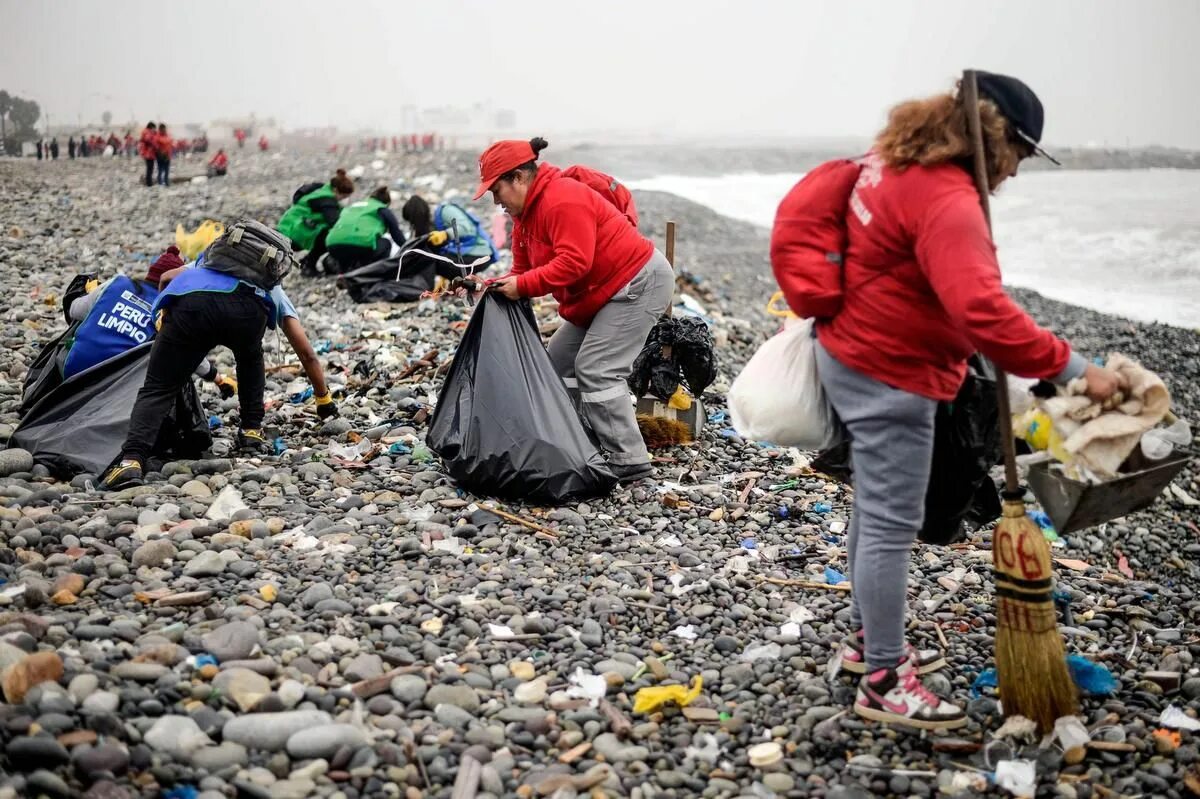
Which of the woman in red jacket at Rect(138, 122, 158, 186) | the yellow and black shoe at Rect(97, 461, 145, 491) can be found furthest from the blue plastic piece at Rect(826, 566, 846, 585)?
the woman in red jacket at Rect(138, 122, 158, 186)

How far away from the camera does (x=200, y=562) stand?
382 cm

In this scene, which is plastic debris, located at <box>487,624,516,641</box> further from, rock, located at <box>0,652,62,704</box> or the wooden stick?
rock, located at <box>0,652,62,704</box>

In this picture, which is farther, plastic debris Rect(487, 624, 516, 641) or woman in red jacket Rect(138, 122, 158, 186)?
woman in red jacket Rect(138, 122, 158, 186)

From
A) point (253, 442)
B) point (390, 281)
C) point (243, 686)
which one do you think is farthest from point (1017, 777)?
point (390, 281)

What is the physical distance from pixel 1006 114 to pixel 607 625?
2.19 metres

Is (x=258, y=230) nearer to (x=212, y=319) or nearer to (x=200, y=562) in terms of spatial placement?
(x=212, y=319)

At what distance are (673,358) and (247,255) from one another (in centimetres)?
244

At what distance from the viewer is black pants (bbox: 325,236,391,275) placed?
10.4m

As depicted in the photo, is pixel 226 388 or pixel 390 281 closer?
pixel 226 388

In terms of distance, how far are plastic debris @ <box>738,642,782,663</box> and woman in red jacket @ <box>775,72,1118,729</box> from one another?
511 mm

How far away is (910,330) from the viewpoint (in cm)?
273

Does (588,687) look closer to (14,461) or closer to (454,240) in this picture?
(14,461)

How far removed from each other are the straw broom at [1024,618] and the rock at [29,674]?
2.78 meters

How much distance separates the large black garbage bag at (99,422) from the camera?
16.2 ft
